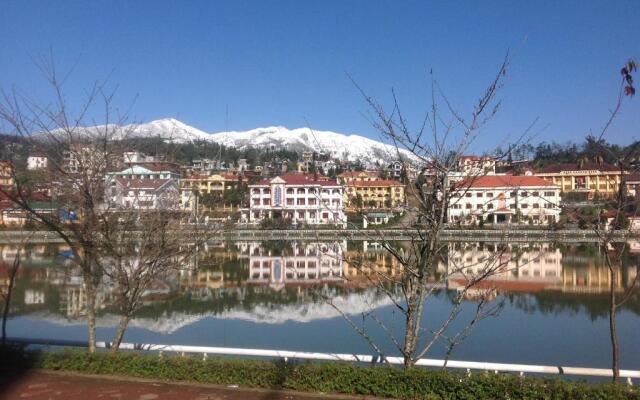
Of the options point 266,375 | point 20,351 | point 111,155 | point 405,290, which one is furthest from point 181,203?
point 405,290

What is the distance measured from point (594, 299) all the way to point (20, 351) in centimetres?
1660

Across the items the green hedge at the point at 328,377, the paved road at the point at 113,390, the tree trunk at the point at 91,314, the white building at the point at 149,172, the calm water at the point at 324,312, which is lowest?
the calm water at the point at 324,312

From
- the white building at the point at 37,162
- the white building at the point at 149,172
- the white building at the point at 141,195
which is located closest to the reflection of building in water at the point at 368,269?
the white building at the point at 141,195

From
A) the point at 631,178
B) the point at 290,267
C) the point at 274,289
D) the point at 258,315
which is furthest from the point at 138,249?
the point at 290,267

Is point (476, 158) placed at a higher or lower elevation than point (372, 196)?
higher

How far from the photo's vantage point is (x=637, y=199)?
254 inches

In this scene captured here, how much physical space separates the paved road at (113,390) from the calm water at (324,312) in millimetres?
1843

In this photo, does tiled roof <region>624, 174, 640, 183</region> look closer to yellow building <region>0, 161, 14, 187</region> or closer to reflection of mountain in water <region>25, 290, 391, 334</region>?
reflection of mountain in water <region>25, 290, 391, 334</region>

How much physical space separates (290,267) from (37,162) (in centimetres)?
1657

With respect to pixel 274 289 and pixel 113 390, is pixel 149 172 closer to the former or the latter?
pixel 113 390

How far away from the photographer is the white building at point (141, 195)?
8.22 metres

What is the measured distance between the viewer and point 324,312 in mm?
16094

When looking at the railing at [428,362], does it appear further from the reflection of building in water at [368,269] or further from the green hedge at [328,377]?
the reflection of building in water at [368,269]

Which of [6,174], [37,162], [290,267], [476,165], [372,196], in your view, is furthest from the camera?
[290,267]
